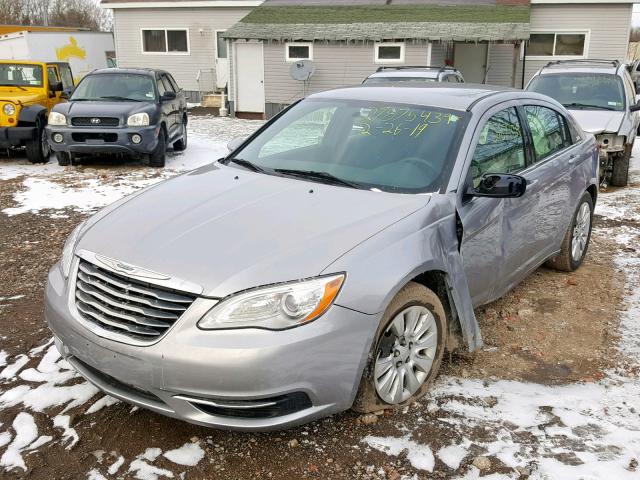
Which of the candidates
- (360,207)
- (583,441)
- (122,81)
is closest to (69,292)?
(360,207)

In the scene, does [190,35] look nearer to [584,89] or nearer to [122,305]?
[584,89]

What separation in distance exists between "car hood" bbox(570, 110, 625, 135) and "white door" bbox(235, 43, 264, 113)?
12378mm

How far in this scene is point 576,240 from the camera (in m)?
5.55

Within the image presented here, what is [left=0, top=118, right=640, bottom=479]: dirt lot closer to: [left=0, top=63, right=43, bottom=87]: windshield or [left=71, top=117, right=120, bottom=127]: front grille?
[left=71, top=117, right=120, bottom=127]: front grille

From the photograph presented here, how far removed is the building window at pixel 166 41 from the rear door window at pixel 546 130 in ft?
65.4

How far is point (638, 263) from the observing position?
236 inches

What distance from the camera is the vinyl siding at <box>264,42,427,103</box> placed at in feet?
62.0

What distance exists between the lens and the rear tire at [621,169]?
9.30 meters

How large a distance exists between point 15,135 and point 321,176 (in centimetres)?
856

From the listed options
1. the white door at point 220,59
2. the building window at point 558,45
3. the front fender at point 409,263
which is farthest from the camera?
the white door at point 220,59

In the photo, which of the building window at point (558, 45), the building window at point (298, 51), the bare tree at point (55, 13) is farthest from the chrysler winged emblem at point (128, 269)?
the bare tree at point (55, 13)

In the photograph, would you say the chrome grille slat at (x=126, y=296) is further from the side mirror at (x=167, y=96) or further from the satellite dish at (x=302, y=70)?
the satellite dish at (x=302, y=70)

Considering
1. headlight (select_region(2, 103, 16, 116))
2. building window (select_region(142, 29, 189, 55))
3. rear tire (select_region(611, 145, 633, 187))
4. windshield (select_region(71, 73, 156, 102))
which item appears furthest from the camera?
building window (select_region(142, 29, 189, 55))

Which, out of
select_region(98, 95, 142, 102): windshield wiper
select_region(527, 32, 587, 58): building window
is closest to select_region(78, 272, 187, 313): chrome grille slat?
select_region(98, 95, 142, 102): windshield wiper
